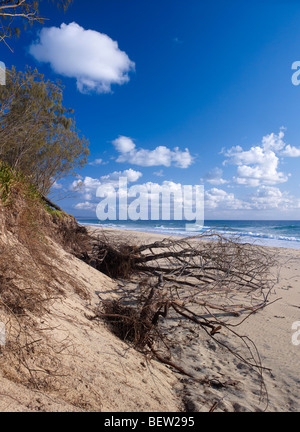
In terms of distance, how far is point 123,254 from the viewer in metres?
7.05

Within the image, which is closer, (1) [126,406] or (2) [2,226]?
(1) [126,406]

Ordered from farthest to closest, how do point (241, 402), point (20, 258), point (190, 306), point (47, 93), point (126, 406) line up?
point (47, 93) < point (190, 306) < point (20, 258) < point (241, 402) < point (126, 406)

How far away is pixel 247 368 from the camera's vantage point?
334cm

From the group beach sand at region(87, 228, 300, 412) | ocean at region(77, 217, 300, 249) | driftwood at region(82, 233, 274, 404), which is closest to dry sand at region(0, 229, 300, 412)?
beach sand at region(87, 228, 300, 412)

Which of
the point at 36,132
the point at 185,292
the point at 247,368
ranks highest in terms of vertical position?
the point at 36,132

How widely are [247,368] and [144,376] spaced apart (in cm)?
142

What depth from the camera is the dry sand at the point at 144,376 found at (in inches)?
78.5

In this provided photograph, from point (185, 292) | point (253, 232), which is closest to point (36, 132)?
point (185, 292)

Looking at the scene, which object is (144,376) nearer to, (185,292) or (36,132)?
(185,292)

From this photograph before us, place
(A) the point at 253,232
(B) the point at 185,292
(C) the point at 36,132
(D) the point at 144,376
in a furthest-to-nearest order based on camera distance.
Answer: (A) the point at 253,232 → (C) the point at 36,132 → (B) the point at 185,292 → (D) the point at 144,376

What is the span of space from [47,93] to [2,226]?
1037 cm

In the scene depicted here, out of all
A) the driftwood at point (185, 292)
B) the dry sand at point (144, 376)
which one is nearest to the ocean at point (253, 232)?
the driftwood at point (185, 292)
